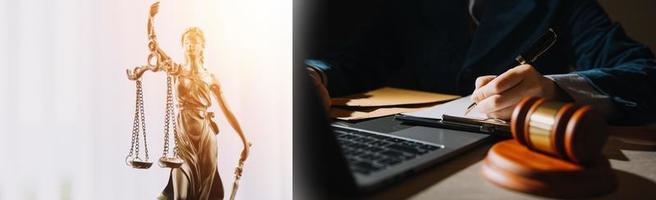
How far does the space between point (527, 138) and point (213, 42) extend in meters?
0.45

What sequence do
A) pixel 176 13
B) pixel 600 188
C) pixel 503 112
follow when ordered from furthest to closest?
pixel 176 13, pixel 503 112, pixel 600 188

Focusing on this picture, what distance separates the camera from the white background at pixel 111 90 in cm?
68

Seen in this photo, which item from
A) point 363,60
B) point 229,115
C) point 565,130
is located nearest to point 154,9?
point 229,115

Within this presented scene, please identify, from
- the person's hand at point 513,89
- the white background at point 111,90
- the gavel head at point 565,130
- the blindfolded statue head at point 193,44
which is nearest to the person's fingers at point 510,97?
the person's hand at point 513,89

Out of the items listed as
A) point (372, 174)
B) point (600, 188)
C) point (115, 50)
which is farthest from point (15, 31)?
point (600, 188)

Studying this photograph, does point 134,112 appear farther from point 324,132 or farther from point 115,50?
point 324,132

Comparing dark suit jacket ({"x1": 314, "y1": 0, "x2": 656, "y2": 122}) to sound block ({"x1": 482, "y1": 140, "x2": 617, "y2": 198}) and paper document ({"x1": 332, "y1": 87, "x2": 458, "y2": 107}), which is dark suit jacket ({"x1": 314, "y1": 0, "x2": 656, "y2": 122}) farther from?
sound block ({"x1": 482, "y1": 140, "x2": 617, "y2": 198})

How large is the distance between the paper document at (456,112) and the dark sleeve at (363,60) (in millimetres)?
81

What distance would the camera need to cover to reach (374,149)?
17.1 inches

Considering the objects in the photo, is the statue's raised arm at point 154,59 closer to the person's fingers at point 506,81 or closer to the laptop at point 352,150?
the laptop at point 352,150

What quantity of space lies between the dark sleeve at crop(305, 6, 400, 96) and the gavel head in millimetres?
216

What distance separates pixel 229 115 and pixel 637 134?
479 mm

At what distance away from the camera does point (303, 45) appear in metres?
0.51

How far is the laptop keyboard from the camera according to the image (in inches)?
15.5
